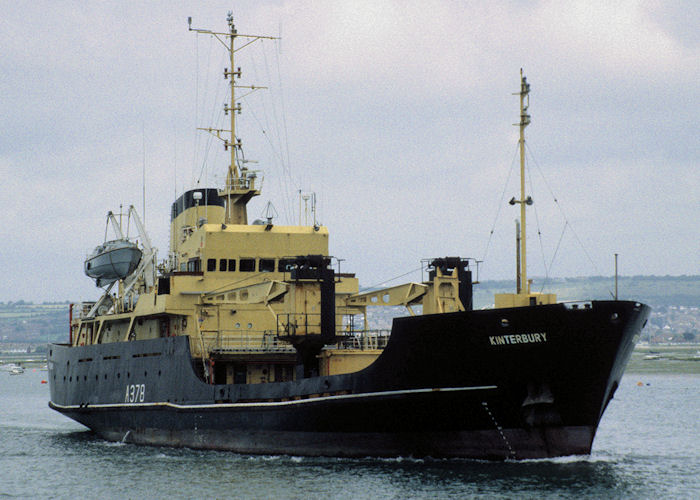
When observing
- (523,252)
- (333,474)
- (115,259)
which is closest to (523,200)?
(523,252)

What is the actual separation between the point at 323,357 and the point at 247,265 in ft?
17.1

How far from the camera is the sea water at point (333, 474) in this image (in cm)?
2400

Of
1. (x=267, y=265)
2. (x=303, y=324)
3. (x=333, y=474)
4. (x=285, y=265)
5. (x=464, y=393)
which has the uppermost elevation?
(x=267, y=265)

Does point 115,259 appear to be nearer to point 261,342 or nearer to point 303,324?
point 261,342

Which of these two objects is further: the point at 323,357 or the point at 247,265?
the point at 247,265

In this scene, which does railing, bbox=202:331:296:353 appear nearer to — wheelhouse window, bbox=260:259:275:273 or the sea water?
wheelhouse window, bbox=260:259:275:273

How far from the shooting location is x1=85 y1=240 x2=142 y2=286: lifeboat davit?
3841 cm

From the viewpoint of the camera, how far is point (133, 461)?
30516mm

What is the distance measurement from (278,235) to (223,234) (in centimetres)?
183

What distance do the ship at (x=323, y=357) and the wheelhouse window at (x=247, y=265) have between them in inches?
1.9

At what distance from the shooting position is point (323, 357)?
29875 mm

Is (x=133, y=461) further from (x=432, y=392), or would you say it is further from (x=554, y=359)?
(x=554, y=359)

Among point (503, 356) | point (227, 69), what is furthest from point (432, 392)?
point (227, 69)

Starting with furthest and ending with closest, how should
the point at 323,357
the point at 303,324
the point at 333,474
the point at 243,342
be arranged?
the point at 243,342, the point at 323,357, the point at 303,324, the point at 333,474
